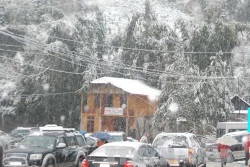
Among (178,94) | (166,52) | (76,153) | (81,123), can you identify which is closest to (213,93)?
(178,94)

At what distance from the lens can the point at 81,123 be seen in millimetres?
49188

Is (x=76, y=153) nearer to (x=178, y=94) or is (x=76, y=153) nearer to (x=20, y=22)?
(x=178, y=94)

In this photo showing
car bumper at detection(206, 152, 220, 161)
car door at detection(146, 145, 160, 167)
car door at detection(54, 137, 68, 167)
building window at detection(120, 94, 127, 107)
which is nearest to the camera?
car door at detection(146, 145, 160, 167)

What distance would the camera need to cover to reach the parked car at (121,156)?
12.3 metres

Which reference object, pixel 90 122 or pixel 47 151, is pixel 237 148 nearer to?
pixel 47 151

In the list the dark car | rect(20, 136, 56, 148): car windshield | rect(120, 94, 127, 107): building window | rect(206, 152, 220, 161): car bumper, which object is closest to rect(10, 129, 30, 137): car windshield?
rect(206, 152, 220, 161): car bumper

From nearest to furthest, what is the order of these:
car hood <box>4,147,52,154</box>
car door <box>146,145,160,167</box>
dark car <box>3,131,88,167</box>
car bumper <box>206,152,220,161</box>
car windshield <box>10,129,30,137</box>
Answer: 1. car door <box>146,145,160,167</box>
2. dark car <box>3,131,88,167</box>
3. car hood <box>4,147,52,154</box>
4. car bumper <box>206,152,220,161</box>
5. car windshield <box>10,129,30,137</box>

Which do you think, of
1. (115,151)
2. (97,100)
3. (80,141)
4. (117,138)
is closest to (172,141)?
(80,141)

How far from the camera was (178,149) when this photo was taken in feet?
56.8

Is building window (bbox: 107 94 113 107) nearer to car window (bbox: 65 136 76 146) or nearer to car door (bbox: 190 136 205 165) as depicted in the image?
car door (bbox: 190 136 205 165)

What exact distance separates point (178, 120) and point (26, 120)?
64.6ft

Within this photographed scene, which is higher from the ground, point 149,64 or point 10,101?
point 149,64

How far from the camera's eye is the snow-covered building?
47.5 metres

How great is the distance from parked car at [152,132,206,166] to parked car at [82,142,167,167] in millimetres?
3475
